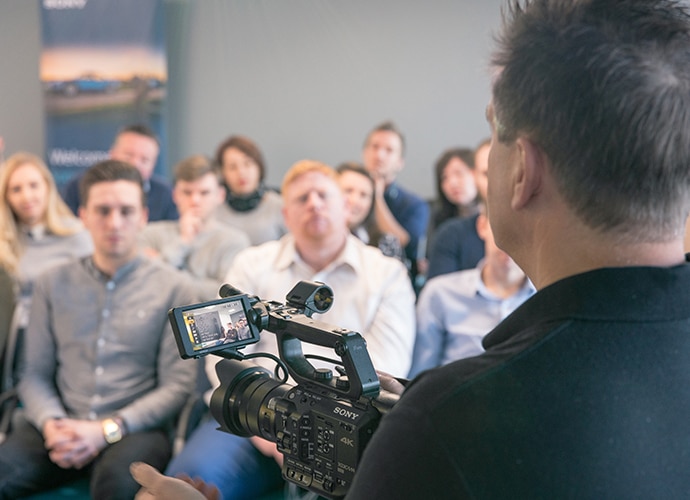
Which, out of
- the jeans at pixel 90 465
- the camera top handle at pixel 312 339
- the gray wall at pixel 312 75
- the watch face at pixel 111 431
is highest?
the gray wall at pixel 312 75

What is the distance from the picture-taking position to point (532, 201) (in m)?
0.62

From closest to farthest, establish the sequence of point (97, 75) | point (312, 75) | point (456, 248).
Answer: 1. point (456, 248)
2. point (97, 75)
3. point (312, 75)

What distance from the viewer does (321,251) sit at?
2273 millimetres

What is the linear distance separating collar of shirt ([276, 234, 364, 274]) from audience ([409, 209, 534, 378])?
0.84 ft

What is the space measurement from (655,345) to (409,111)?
4971mm

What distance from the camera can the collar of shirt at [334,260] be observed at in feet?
7.34

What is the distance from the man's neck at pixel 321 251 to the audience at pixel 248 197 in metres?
1.42

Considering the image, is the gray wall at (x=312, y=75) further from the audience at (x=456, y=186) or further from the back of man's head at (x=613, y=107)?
the back of man's head at (x=613, y=107)

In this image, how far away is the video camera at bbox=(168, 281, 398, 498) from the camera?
0.78 m

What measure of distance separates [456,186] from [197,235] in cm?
142

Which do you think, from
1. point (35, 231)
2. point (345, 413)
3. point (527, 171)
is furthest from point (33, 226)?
point (527, 171)

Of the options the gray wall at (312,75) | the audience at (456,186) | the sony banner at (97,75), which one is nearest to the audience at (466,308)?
the audience at (456,186)

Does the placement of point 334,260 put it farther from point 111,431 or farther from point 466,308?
point 111,431

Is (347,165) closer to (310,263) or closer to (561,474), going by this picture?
(310,263)
